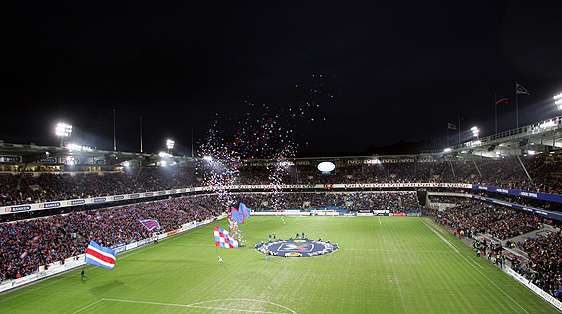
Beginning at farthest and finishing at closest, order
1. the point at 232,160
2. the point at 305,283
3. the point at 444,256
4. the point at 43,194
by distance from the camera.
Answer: the point at 232,160
the point at 43,194
the point at 444,256
the point at 305,283

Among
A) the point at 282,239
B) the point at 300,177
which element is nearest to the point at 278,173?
the point at 300,177

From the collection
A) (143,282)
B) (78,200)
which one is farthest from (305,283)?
(78,200)

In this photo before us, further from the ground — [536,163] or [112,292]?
[536,163]

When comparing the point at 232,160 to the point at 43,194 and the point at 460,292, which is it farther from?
the point at 460,292

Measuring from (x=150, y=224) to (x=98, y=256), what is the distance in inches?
737

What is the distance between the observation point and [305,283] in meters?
21.5

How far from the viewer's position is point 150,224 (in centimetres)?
3978

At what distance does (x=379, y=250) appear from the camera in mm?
30609

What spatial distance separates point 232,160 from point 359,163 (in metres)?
31.8

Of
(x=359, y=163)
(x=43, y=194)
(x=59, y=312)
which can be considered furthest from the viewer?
(x=359, y=163)

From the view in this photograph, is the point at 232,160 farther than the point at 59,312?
Yes

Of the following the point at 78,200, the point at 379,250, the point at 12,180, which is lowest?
the point at 379,250

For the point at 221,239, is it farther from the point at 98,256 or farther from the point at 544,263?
the point at 544,263

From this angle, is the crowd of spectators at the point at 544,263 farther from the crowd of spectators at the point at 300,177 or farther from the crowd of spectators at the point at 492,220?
the crowd of spectators at the point at 300,177
